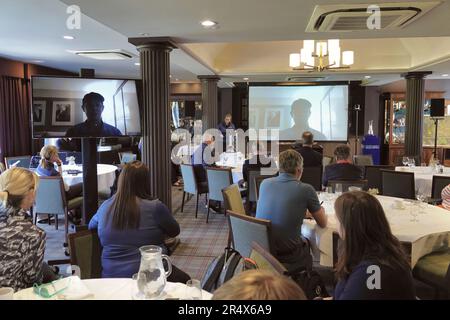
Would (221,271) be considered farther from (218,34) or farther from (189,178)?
(189,178)

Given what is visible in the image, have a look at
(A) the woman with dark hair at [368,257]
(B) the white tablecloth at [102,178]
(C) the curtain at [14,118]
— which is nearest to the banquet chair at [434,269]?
(A) the woman with dark hair at [368,257]

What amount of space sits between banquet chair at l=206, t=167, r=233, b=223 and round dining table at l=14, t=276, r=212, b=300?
3.68 metres

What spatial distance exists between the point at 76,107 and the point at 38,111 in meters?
0.35

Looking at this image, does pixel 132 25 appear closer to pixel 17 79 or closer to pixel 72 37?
pixel 72 37

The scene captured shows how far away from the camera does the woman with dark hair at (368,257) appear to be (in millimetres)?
1562

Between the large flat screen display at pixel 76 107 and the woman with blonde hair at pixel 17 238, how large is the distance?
174 cm

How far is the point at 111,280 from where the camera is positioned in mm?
1988

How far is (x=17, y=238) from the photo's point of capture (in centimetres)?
196

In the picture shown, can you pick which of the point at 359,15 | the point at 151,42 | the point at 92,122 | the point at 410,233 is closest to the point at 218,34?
the point at 151,42

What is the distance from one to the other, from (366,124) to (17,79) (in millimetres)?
9617

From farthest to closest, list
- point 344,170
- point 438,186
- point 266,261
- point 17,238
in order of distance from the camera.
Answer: point 344,170, point 438,186, point 17,238, point 266,261

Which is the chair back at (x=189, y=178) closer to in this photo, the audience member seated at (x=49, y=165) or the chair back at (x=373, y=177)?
the audience member seated at (x=49, y=165)

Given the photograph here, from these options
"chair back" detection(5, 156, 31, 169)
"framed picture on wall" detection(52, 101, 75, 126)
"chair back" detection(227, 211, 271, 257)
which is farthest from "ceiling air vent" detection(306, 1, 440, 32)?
"chair back" detection(5, 156, 31, 169)
